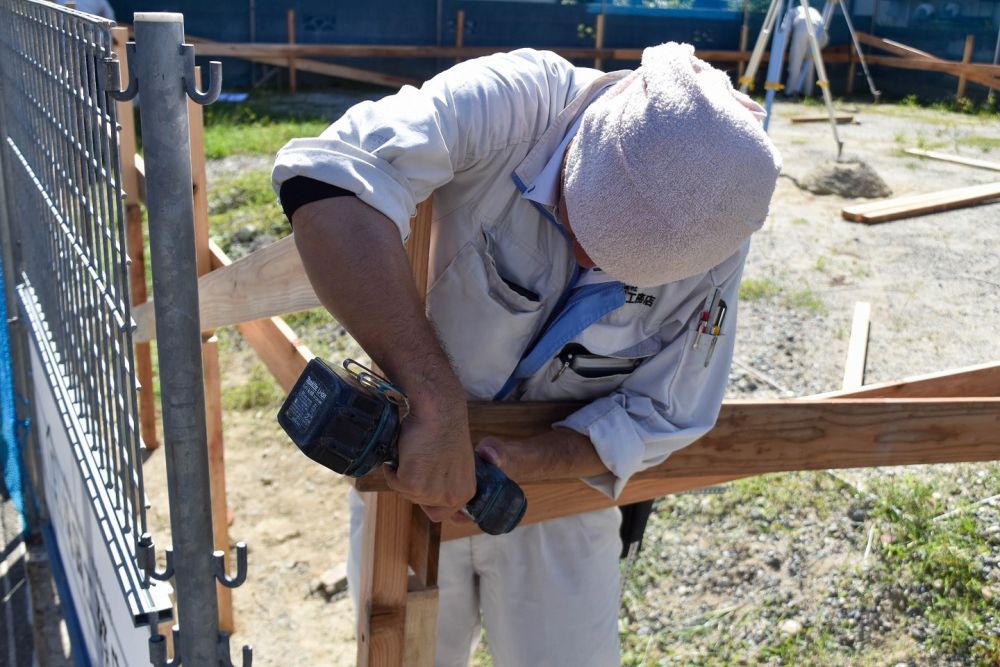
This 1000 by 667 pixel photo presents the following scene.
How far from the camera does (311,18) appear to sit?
15859 millimetres

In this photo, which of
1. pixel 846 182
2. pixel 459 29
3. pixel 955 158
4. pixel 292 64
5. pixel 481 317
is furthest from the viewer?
pixel 459 29

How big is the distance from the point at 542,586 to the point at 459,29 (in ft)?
48.3

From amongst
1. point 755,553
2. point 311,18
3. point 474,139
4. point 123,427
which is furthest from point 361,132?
point 311,18

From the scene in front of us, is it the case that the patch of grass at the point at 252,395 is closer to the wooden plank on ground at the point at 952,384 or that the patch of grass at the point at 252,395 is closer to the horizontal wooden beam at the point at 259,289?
the horizontal wooden beam at the point at 259,289

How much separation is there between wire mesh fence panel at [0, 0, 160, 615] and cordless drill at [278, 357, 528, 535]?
41 centimetres

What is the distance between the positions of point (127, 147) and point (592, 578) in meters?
2.38

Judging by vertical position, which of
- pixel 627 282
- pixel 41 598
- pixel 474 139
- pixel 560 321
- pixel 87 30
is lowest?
pixel 41 598

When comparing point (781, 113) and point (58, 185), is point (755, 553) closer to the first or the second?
point (58, 185)

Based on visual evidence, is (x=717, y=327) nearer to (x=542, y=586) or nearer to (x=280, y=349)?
(x=542, y=586)

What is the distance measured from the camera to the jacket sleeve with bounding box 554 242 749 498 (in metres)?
1.95

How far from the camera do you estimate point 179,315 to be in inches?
57.9

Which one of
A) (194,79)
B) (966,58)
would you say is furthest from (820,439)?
(966,58)

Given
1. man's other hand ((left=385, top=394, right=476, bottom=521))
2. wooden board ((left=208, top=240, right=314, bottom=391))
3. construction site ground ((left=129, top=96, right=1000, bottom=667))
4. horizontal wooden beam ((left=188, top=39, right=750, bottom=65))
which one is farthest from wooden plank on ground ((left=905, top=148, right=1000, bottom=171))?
man's other hand ((left=385, top=394, right=476, bottom=521))

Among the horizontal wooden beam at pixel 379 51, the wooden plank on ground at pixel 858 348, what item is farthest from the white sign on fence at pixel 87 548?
the horizontal wooden beam at pixel 379 51
